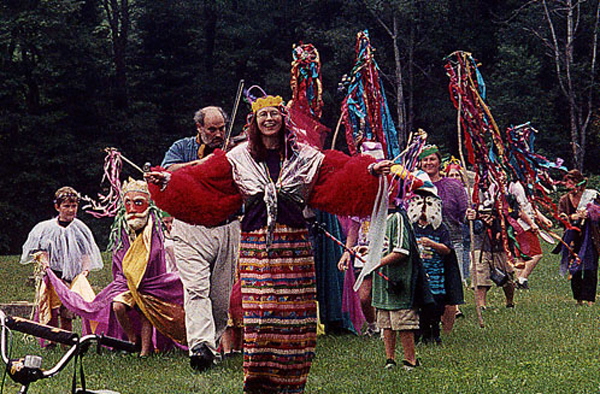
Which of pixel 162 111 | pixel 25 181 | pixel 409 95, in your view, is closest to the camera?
pixel 25 181

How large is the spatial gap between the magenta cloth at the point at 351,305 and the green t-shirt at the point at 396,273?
2.29 m

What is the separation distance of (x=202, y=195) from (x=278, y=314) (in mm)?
912

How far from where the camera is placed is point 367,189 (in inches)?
238

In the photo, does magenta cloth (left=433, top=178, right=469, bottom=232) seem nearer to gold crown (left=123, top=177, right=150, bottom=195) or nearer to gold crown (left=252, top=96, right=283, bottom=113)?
gold crown (left=123, top=177, right=150, bottom=195)

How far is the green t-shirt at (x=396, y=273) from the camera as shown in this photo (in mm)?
7515

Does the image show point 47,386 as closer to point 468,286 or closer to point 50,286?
point 50,286

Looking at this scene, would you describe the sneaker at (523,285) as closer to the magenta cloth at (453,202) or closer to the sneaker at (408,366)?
the magenta cloth at (453,202)

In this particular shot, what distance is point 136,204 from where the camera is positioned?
9148 mm

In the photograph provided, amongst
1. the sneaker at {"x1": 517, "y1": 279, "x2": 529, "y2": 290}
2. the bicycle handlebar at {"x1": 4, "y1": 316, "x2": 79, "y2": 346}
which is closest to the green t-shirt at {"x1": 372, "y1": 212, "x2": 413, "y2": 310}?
the bicycle handlebar at {"x1": 4, "y1": 316, "x2": 79, "y2": 346}

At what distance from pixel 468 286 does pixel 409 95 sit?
25111 millimetres

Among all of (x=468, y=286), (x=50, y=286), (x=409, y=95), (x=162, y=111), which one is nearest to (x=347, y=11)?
(x=409, y=95)

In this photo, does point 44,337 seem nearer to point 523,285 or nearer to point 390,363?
point 390,363

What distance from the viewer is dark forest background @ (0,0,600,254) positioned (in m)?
32.2

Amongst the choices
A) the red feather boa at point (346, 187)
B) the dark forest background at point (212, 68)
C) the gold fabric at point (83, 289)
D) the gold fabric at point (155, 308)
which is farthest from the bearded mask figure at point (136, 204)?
the dark forest background at point (212, 68)
